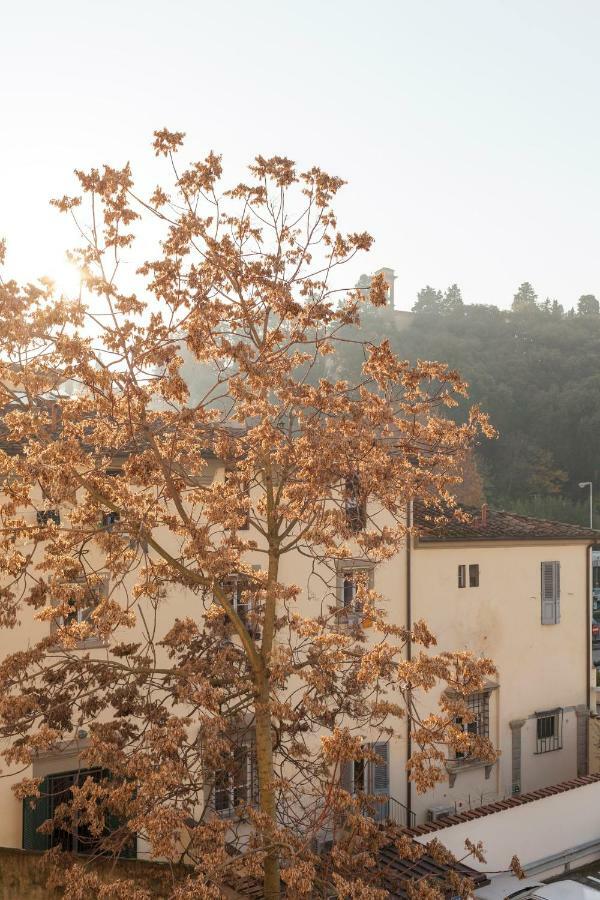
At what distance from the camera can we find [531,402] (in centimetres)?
6981

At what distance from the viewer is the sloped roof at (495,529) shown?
20828 mm

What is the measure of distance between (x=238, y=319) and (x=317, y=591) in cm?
1078

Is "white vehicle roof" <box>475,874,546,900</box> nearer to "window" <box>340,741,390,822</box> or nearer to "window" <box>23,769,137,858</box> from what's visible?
"window" <box>340,741,390,822</box>

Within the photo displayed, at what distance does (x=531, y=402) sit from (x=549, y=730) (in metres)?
50.0

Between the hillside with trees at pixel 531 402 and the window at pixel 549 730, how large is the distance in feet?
127

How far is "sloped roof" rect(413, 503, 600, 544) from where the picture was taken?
20.8 meters

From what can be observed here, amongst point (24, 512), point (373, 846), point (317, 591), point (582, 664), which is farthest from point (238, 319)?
point (582, 664)

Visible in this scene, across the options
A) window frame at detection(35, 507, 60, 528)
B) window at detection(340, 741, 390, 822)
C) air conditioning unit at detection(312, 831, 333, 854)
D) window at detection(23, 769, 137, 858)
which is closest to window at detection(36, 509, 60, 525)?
window frame at detection(35, 507, 60, 528)

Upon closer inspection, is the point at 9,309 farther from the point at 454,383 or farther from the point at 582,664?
the point at 582,664

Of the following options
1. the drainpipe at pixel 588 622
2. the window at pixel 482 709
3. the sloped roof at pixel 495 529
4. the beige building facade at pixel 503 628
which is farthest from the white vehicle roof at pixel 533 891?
the drainpipe at pixel 588 622

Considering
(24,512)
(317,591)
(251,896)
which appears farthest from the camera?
(317,591)

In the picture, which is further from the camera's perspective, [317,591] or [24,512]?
[317,591]

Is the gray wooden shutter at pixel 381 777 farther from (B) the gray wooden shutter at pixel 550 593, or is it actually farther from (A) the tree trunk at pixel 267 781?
(A) the tree trunk at pixel 267 781

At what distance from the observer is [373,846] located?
8164 mm
